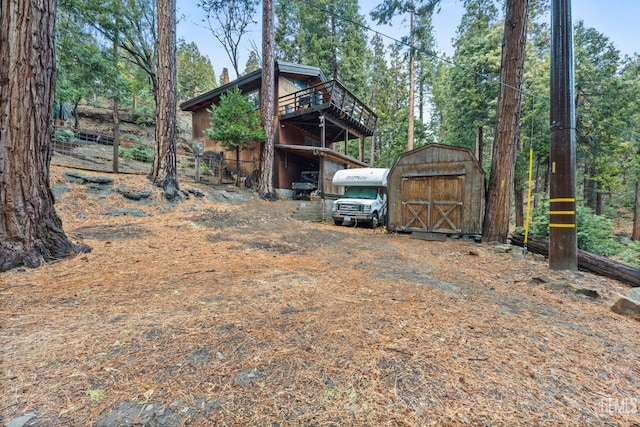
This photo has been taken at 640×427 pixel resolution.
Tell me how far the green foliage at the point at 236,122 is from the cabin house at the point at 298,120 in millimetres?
1373

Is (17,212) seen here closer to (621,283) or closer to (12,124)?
(12,124)

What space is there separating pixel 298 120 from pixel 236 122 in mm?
4134

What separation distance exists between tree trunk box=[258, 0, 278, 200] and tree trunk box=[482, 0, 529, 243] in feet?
31.1

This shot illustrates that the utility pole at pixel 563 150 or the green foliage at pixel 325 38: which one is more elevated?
the green foliage at pixel 325 38

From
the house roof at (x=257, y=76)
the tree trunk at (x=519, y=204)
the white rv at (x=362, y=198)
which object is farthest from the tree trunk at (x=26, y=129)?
the tree trunk at (x=519, y=204)

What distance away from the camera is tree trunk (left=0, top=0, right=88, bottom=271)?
3.31m

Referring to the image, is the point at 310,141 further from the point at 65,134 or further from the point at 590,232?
the point at 590,232

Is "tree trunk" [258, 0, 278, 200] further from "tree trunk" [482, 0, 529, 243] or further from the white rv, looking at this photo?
"tree trunk" [482, 0, 529, 243]

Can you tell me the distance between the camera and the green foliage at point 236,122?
13344 mm

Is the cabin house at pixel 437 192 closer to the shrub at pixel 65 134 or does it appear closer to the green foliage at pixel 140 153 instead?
the green foliage at pixel 140 153

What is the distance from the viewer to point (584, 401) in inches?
58.5

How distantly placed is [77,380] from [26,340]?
803 millimetres

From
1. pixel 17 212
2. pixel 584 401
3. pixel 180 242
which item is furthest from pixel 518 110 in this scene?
pixel 17 212

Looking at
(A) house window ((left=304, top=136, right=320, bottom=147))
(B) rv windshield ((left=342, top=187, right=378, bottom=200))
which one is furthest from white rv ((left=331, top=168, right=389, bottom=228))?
(A) house window ((left=304, top=136, right=320, bottom=147))
